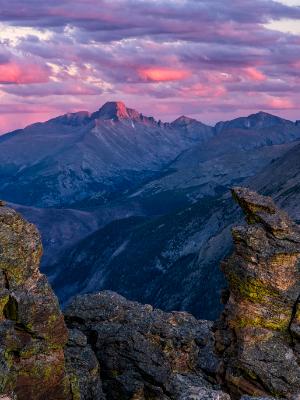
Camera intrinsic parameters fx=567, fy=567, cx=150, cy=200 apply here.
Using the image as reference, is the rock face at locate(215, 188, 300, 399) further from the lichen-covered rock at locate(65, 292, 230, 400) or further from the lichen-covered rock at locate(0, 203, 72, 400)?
the lichen-covered rock at locate(0, 203, 72, 400)

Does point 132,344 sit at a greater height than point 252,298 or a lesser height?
lesser

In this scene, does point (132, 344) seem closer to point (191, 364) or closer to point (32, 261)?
point (191, 364)

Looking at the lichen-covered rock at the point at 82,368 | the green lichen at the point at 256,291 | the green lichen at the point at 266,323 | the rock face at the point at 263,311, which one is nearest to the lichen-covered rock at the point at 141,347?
the lichen-covered rock at the point at 82,368

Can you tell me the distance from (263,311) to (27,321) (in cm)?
1646

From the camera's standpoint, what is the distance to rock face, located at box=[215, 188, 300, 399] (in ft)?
128

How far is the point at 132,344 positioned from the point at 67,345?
5.19 meters

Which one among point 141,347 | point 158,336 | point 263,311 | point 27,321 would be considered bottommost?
point 141,347

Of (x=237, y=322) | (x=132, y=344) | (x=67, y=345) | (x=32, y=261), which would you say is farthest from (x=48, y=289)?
(x=237, y=322)

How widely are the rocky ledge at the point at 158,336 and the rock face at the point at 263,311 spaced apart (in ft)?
0.23

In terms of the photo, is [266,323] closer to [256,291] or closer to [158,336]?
[256,291]

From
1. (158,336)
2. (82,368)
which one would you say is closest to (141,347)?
(158,336)

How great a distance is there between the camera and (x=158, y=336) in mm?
44438

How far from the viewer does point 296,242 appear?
41219mm

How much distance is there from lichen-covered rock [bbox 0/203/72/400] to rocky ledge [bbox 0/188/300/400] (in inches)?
2.5
